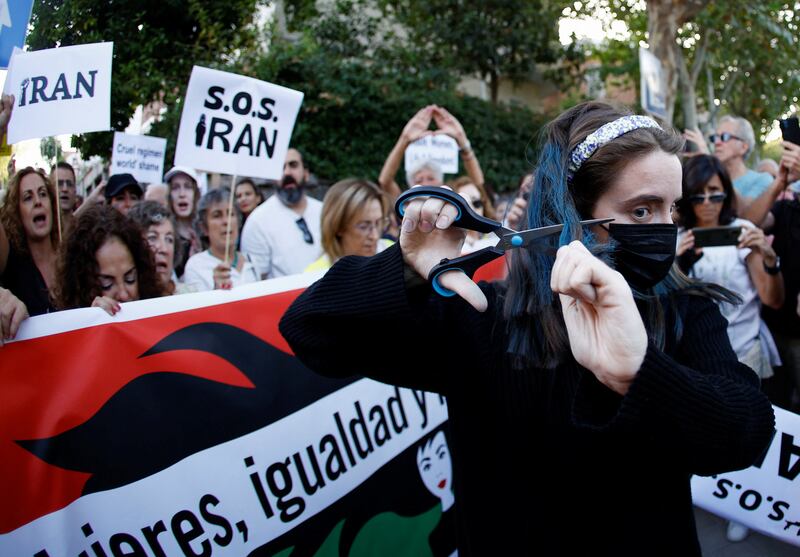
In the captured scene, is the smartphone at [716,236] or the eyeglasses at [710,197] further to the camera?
the eyeglasses at [710,197]

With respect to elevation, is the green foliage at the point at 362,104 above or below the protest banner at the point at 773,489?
above

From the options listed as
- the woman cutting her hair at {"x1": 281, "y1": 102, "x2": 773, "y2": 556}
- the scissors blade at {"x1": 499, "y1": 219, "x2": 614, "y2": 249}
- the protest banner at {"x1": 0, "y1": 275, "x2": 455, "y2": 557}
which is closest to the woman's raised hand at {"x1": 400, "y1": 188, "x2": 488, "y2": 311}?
the woman cutting her hair at {"x1": 281, "y1": 102, "x2": 773, "y2": 556}

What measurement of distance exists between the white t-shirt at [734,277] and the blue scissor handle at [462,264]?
269 centimetres

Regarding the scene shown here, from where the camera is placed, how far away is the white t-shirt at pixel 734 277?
3.62 metres

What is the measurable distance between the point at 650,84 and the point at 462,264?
6.74m

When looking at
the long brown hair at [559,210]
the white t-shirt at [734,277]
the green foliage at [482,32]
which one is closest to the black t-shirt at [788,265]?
the white t-shirt at [734,277]

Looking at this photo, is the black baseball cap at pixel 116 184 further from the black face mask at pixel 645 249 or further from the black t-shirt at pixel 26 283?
the black face mask at pixel 645 249

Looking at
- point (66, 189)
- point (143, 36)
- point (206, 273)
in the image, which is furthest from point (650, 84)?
point (66, 189)

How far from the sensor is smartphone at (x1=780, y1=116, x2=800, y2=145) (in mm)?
3568

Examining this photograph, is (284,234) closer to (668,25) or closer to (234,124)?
(234,124)

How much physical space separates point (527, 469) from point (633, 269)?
1.58ft

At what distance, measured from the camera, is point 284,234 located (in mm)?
5012

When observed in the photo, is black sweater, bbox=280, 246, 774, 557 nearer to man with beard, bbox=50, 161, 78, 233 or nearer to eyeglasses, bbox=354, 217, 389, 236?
eyeglasses, bbox=354, 217, 389, 236

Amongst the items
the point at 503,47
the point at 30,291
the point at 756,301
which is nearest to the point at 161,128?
the point at 30,291
